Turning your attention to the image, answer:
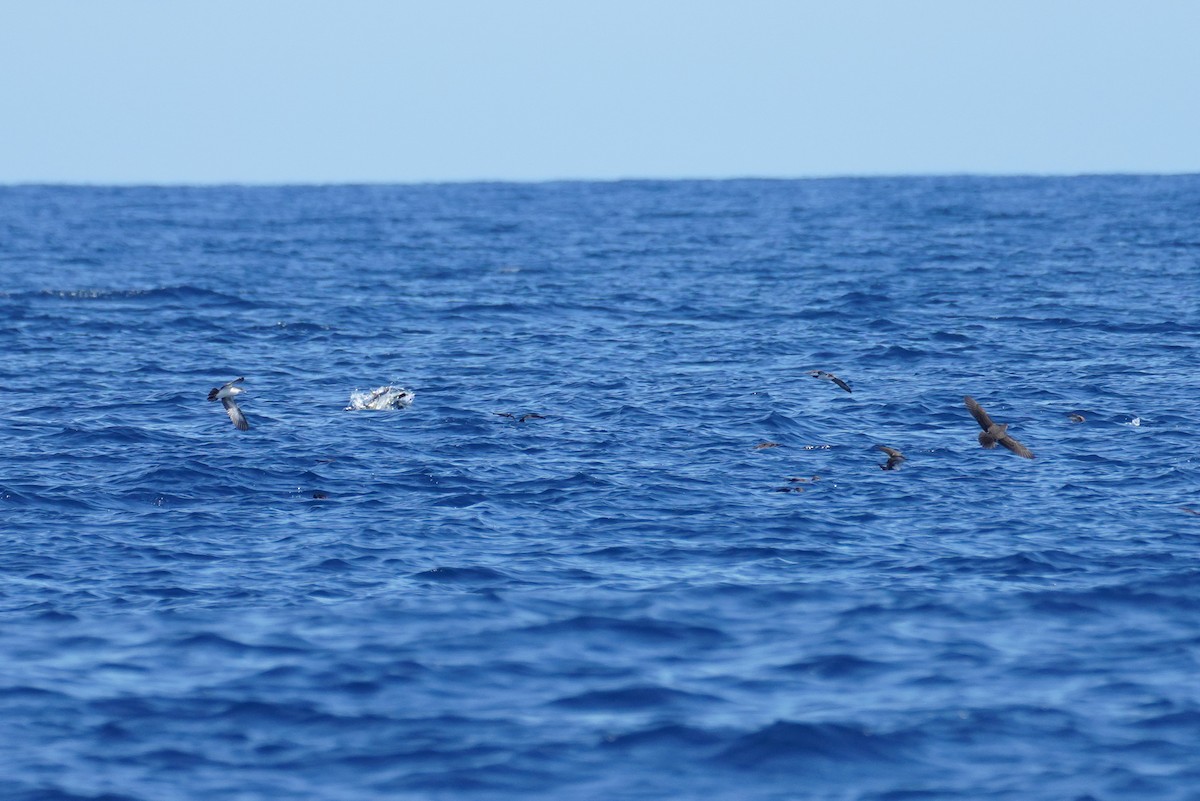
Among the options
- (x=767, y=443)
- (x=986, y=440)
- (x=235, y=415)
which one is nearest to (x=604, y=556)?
(x=767, y=443)

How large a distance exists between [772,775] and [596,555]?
667 centimetres

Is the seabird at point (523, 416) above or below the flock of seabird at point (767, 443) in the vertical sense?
below

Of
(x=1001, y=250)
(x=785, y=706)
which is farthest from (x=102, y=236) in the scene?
(x=785, y=706)

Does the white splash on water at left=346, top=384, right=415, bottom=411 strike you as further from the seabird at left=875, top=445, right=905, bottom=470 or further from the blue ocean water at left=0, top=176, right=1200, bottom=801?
the seabird at left=875, top=445, right=905, bottom=470

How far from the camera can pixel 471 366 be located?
35.1m

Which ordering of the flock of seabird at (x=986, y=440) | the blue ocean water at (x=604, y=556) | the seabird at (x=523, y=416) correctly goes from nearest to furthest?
the blue ocean water at (x=604, y=556) < the flock of seabird at (x=986, y=440) < the seabird at (x=523, y=416)

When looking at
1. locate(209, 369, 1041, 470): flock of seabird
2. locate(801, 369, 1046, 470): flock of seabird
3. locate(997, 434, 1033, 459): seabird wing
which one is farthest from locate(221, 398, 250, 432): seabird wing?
locate(997, 434, 1033, 459): seabird wing

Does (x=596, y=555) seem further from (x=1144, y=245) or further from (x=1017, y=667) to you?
(x=1144, y=245)

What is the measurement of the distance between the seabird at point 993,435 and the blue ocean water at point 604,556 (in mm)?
336

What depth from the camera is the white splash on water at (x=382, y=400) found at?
97.0ft

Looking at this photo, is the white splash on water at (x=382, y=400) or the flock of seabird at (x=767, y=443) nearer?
the flock of seabird at (x=767, y=443)

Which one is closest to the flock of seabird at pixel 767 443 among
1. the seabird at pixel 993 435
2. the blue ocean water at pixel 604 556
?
the seabird at pixel 993 435

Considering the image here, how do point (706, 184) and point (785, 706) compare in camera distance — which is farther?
point (706, 184)

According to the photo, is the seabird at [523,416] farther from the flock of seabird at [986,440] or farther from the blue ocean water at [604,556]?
the flock of seabird at [986,440]
